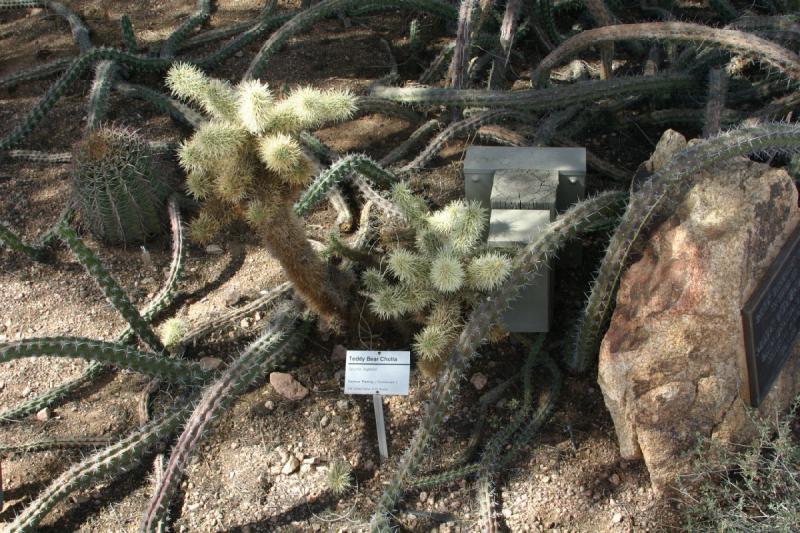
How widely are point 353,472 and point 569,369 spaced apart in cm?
81

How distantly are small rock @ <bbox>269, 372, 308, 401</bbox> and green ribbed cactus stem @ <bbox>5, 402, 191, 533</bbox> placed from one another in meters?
0.34

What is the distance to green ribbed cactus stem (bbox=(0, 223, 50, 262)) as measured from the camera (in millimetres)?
3084

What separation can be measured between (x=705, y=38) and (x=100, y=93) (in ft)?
8.70

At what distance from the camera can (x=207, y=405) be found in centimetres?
239

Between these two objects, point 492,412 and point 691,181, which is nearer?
point 691,181

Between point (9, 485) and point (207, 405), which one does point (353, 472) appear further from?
point (9, 485)

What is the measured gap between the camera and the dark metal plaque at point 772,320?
223cm

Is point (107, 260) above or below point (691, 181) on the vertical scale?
below

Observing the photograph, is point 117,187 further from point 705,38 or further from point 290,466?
point 705,38

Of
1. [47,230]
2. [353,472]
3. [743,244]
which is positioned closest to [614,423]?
[743,244]

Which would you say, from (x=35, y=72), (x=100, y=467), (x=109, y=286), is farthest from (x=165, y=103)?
(x=100, y=467)

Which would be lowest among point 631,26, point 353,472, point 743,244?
point 353,472

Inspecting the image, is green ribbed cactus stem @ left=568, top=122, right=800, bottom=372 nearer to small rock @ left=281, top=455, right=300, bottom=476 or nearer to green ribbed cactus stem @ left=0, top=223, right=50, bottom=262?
small rock @ left=281, top=455, right=300, bottom=476

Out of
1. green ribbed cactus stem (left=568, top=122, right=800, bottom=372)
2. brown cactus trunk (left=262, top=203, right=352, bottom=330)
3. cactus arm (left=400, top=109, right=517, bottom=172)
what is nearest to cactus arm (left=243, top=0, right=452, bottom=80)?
cactus arm (left=400, top=109, right=517, bottom=172)
